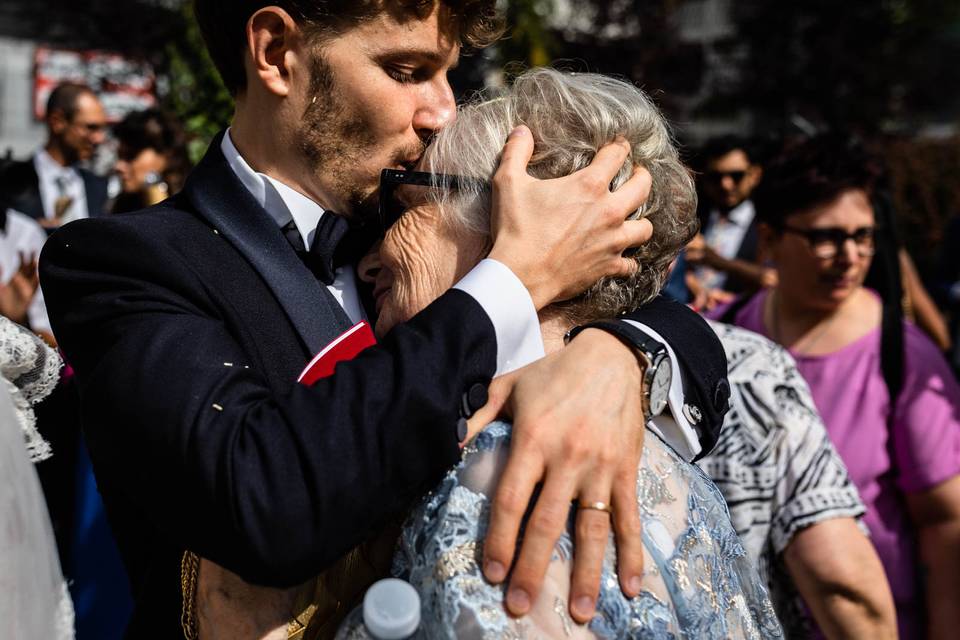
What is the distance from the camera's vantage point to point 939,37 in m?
19.9

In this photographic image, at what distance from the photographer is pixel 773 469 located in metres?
2.51

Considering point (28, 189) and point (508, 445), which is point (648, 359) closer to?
point (508, 445)

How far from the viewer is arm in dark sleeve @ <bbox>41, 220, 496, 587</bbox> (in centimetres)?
124

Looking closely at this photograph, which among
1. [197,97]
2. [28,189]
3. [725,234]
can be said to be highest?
[197,97]

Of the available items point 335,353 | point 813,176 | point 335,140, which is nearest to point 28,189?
point 813,176

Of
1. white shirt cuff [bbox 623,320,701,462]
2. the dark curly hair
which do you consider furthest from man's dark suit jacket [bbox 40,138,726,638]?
the dark curly hair

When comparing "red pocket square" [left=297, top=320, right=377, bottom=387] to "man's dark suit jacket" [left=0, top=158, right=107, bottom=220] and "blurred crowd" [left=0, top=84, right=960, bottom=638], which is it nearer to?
"blurred crowd" [left=0, top=84, right=960, bottom=638]

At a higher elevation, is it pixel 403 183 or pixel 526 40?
pixel 403 183

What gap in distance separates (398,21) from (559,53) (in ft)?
34.6

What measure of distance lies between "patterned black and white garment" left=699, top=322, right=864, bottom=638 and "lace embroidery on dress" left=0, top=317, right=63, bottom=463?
64.9 inches

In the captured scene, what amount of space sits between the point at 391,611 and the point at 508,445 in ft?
0.92

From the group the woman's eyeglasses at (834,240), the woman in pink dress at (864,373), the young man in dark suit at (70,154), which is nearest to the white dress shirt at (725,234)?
the woman in pink dress at (864,373)

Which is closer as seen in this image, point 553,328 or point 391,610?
point 391,610

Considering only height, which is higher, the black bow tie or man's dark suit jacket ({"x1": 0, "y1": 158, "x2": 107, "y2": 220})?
the black bow tie
